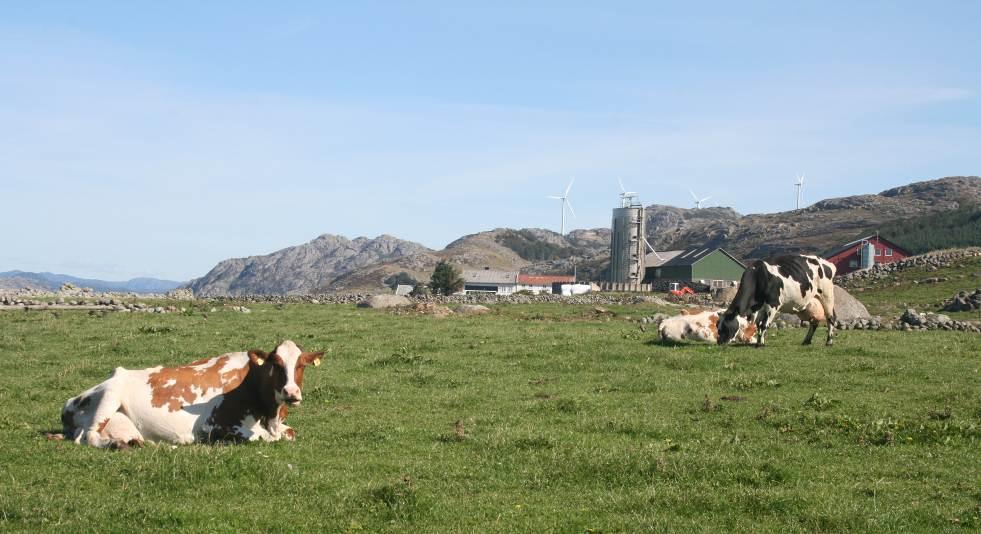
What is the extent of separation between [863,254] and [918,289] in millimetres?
48717

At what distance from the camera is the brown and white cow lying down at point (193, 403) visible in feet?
44.4

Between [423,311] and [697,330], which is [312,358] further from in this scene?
[423,311]

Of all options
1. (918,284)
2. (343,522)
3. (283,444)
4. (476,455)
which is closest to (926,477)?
(476,455)

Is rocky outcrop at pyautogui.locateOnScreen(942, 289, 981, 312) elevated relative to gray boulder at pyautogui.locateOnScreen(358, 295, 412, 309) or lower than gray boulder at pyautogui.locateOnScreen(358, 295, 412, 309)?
elevated

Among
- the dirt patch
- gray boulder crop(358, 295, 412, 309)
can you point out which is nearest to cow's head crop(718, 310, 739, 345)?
the dirt patch

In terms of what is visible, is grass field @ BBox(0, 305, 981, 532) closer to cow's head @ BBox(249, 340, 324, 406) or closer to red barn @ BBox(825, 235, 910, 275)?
cow's head @ BBox(249, 340, 324, 406)

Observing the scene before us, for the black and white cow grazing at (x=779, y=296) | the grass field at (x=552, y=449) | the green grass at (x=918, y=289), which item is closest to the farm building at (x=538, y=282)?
the green grass at (x=918, y=289)

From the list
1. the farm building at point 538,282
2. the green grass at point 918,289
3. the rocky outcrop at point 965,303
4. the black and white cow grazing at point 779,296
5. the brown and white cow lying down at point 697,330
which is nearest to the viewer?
the black and white cow grazing at point 779,296

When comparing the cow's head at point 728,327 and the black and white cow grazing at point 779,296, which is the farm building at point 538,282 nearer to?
the black and white cow grazing at point 779,296

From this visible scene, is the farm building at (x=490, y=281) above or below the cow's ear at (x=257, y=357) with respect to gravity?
above

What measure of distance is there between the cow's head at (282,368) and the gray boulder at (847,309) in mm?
32142

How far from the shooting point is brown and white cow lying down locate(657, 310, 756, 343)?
28.2 meters

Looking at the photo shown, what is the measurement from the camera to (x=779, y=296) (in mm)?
27750

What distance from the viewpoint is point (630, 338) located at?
96.7 feet
